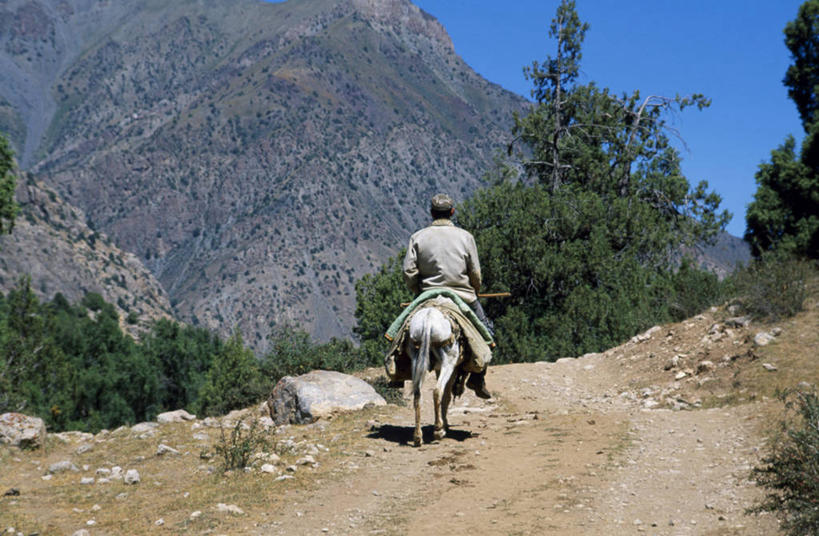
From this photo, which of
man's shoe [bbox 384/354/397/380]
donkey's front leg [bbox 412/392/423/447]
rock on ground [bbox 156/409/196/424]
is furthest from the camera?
rock on ground [bbox 156/409/196/424]

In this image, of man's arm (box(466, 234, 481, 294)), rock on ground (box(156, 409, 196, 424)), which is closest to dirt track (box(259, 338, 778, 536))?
man's arm (box(466, 234, 481, 294))

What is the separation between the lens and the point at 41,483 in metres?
8.34

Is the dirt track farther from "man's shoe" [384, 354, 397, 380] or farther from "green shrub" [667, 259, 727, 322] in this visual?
"green shrub" [667, 259, 727, 322]

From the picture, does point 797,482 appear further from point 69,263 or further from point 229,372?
point 69,263

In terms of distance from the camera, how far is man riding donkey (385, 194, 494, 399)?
31.6 feet

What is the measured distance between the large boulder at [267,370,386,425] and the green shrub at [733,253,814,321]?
24.5 ft

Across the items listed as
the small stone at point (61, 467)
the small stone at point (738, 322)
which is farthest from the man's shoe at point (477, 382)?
the small stone at point (738, 322)

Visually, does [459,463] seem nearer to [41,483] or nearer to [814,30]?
[41,483]

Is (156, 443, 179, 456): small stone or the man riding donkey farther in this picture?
the man riding donkey

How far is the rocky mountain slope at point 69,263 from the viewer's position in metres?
118

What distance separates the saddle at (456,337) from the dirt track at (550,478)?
945 millimetres

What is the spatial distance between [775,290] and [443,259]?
778 cm

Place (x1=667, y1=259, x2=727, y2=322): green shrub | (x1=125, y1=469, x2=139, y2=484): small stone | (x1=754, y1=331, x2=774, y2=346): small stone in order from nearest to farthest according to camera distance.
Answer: (x1=125, y1=469, x2=139, y2=484): small stone, (x1=754, y1=331, x2=774, y2=346): small stone, (x1=667, y1=259, x2=727, y2=322): green shrub

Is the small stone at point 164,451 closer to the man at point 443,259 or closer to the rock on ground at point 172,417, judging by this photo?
the rock on ground at point 172,417
